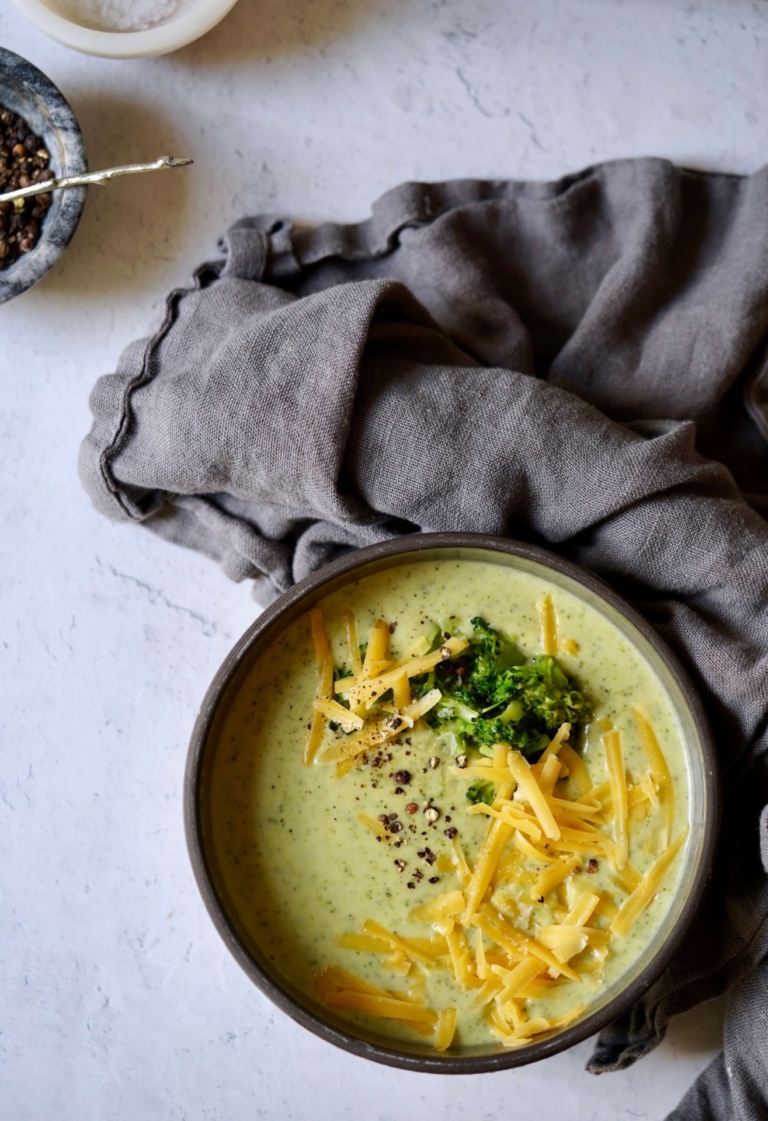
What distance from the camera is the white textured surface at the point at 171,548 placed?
1878 mm

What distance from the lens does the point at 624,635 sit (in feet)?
5.24

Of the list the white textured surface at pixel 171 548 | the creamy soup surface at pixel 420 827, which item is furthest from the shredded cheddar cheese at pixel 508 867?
the white textured surface at pixel 171 548

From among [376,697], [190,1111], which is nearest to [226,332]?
[376,697]

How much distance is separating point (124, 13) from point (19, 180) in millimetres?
366

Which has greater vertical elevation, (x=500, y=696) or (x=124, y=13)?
(x=124, y=13)

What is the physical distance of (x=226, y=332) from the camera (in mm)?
1736

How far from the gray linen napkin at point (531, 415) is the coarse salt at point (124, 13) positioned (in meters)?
0.39

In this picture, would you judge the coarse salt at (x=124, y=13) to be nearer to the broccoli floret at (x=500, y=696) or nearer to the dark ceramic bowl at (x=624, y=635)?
the dark ceramic bowl at (x=624, y=635)

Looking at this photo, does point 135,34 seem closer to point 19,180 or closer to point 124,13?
point 124,13

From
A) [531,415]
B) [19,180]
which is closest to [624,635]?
[531,415]

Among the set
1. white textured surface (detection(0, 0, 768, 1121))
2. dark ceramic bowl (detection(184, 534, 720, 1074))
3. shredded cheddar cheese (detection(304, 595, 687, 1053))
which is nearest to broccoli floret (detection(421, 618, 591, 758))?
shredded cheddar cheese (detection(304, 595, 687, 1053))

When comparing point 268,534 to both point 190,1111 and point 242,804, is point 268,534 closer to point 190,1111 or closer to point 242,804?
point 242,804

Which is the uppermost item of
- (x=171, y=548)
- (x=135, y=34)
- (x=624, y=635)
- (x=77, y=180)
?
(x=135, y=34)

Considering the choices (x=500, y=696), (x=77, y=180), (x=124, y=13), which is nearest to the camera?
(x=500, y=696)
